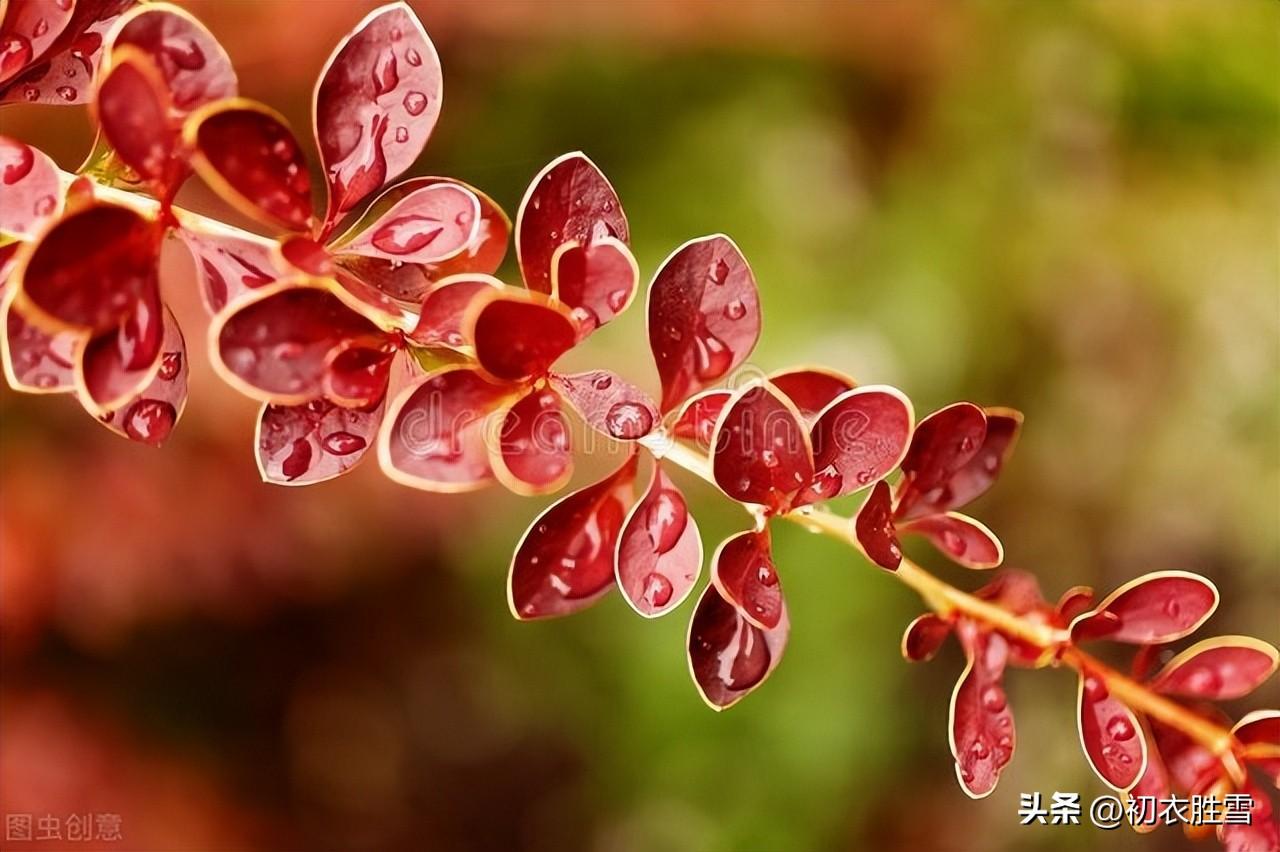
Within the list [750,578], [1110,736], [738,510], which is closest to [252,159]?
[750,578]

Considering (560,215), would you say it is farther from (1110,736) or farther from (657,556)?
(1110,736)

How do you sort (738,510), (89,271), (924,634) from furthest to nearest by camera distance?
1. (738,510)
2. (924,634)
3. (89,271)

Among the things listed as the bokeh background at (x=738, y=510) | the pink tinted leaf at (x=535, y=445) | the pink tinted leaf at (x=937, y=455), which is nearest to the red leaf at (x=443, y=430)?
the pink tinted leaf at (x=535, y=445)

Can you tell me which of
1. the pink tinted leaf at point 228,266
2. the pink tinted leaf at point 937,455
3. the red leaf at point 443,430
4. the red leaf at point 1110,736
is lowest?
the red leaf at point 1110,736

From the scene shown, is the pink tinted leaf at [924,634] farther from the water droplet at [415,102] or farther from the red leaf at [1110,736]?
the water droplet at [415,102]

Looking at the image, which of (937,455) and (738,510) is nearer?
(937,455)

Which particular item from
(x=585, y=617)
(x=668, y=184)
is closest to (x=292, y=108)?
(x=668, y=184)
